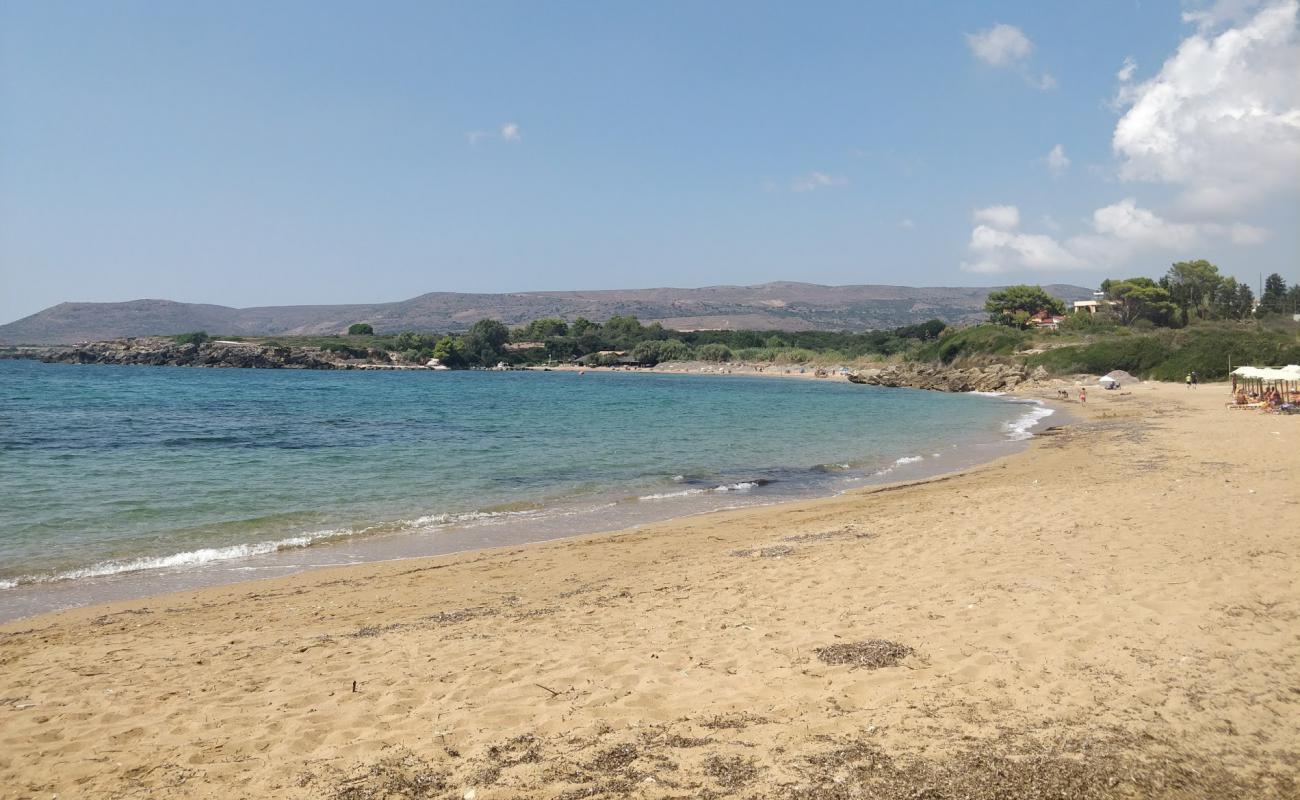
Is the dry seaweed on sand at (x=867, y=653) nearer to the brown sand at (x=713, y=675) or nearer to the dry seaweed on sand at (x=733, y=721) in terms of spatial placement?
the brown sand at (x=713, y=675)

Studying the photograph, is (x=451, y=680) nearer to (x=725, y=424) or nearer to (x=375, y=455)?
(x=375, y=455)

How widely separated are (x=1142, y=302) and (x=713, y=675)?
99.4 meters

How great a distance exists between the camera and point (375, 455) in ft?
70.7

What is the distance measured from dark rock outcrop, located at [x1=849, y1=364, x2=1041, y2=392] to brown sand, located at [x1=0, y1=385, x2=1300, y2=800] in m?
59.1

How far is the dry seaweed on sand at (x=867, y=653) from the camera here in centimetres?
565

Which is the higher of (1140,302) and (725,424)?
(1140,302)

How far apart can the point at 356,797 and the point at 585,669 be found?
2057 mm

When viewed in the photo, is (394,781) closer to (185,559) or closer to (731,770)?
(731,770)

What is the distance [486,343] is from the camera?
142m

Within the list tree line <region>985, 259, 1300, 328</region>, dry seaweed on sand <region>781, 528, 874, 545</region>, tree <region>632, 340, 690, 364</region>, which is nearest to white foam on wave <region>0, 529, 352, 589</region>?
dry seaweed on sand <region>781, 528, 874, 545</region>

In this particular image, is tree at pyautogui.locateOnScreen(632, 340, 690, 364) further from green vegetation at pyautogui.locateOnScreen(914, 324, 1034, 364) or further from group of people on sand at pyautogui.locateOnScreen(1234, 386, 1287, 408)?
group of people on sand at pyautogui.locateOnScreen(1234, 386, 1287, 408)

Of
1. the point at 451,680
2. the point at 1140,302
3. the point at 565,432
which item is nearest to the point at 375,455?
the point at 565,432

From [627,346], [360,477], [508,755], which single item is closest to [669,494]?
[360,477]

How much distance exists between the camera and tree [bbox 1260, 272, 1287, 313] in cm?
8681
